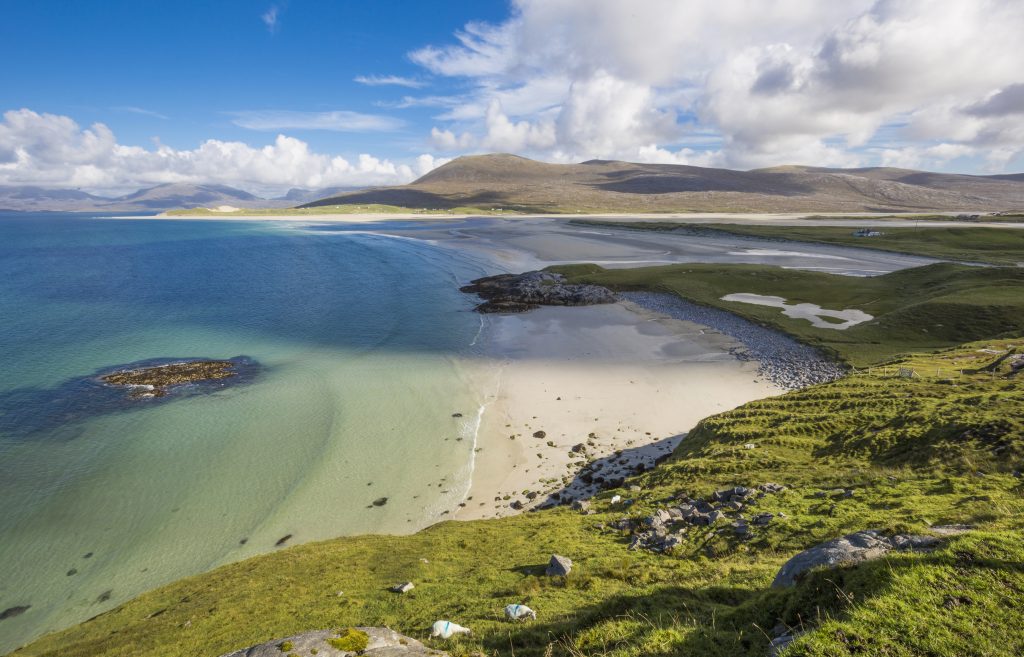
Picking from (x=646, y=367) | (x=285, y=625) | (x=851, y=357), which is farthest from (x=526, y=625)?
(x=851, y=357)

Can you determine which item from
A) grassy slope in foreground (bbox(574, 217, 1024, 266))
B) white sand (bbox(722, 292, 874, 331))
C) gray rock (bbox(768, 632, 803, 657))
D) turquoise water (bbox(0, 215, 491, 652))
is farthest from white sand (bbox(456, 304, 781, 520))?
grassy slope in foreground (bbox(574, 217, 1024, 266))

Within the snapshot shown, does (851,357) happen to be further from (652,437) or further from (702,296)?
(702,296)

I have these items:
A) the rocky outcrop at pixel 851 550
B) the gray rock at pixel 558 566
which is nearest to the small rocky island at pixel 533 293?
the gray rock at pixel 558 566

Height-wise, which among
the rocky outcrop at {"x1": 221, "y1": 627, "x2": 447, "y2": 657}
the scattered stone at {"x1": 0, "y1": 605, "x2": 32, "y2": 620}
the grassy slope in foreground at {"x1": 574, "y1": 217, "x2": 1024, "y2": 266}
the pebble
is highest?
the grassy slope in foreground at {"x1": 574, "y1": 217, "x2": 1024, "y2": 266}

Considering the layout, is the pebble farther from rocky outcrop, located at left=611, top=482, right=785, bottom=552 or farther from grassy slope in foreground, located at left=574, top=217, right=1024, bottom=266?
grassy slope in foreground, located at left=574, top=217, right=1024, bottom=266

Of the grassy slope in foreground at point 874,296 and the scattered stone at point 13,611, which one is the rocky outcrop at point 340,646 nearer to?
the scattered stone at point 13,611

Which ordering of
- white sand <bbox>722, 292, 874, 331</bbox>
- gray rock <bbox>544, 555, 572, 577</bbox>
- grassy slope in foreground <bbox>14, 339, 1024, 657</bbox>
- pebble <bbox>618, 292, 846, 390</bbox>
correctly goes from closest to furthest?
1. grassy slope in foreground <bbox>14, 339, 1024, 657</bbox>
2. gray rock <bbox>544, 555, 572, 577</bbox>
3. pebble <bbox>618, 292, 846, 390</bbox>
4. white sand <bbox>722, 292, 874, 331</bbox>

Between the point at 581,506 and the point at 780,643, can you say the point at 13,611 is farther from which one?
the point at 780,643
